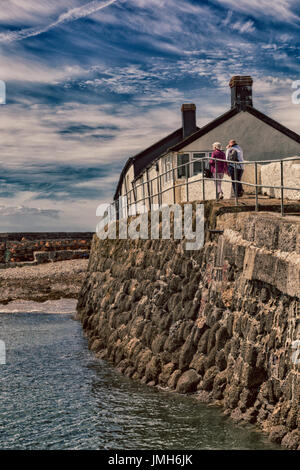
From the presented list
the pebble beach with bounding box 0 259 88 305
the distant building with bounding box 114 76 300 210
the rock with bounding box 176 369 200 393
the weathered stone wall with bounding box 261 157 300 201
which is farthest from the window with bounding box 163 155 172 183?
the rock with bounding box 176 369 200 393

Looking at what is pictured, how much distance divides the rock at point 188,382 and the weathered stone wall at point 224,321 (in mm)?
20

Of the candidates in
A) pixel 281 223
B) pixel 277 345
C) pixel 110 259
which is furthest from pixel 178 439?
pixel 110 259

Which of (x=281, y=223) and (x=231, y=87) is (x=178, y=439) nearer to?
(x=281, y=223)

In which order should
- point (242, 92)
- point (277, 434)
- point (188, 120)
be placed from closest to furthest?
point (277, 434), point (242, 92), point (188, 120)

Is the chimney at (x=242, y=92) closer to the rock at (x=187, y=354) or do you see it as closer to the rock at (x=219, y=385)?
the rock at (x=187, y=354)

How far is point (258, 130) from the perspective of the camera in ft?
87.7

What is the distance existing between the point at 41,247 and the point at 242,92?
74.4 ft

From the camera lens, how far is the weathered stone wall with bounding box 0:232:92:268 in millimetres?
39781

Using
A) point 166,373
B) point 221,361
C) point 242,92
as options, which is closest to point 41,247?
point 242,92

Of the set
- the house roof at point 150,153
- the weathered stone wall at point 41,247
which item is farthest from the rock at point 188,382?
the weathered stone wall at point 41,247

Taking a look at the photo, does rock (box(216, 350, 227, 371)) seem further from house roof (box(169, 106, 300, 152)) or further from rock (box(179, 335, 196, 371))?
house roof (box(169, 106, 300, 152))

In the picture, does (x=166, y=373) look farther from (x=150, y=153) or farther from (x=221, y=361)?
(x=150, y=153)

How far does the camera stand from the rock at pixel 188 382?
11.2 m

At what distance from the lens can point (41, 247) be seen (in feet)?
143
